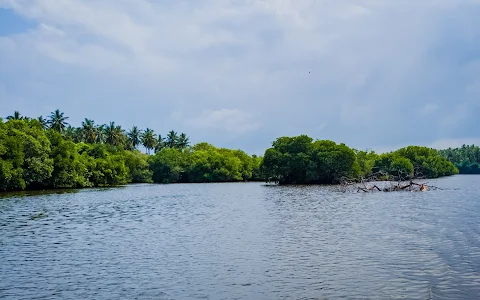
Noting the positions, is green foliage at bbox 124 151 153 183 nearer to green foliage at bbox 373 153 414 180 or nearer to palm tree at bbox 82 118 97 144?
palm tree at bbox 82 118 97 144

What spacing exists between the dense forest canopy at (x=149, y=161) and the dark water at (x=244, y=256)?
43.2 metres

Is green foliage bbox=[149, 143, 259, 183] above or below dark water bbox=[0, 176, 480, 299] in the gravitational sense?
above

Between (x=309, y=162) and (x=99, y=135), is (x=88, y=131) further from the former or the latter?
(x=309, y=162)

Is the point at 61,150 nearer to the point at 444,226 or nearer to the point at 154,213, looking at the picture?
the point at 154,213

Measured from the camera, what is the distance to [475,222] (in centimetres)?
3691

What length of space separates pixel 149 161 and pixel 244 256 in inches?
5469

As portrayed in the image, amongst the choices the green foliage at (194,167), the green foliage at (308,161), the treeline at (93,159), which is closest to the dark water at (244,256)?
the treeline at (93,159)

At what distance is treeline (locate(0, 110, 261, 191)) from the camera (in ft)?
271

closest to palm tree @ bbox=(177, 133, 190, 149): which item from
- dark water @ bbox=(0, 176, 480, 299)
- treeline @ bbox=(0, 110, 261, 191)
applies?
treeline @ bbox=(0, 110, 261, 191)

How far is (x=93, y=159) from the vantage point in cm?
11169

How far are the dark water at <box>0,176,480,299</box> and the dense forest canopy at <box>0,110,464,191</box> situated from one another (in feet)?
142

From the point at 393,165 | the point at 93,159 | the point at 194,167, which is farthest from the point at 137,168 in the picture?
the point at 393,165

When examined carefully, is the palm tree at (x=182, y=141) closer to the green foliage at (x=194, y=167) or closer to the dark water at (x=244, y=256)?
the green foliage at (x=194, y=167)

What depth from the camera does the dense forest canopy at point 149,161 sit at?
Result: 84.1m
